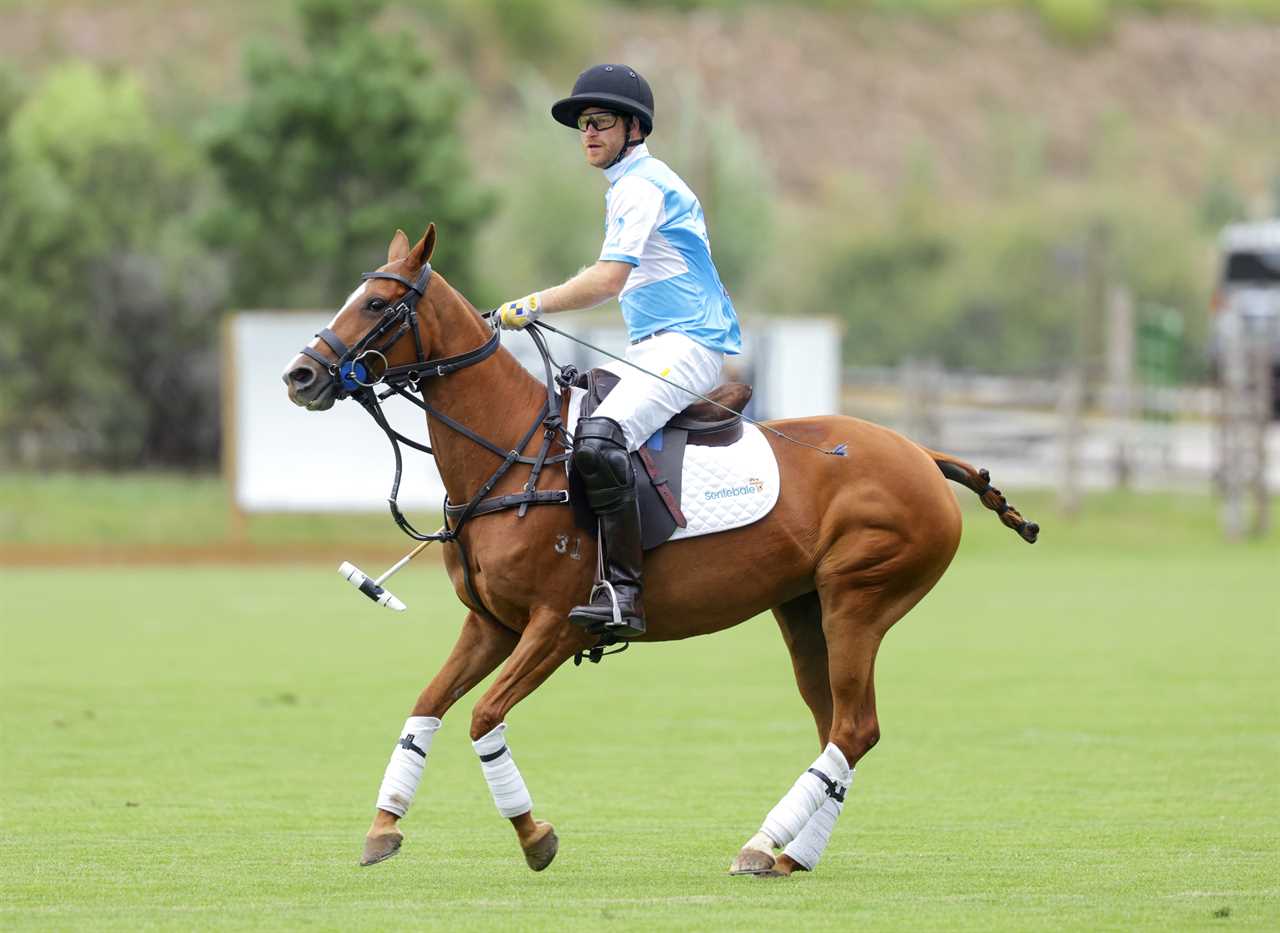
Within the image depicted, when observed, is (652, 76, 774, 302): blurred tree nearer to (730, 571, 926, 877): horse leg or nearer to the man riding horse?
the man riding horse

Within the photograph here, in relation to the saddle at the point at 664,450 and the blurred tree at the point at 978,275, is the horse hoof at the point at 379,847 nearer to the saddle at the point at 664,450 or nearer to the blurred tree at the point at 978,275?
the saddle at the point at 664,450

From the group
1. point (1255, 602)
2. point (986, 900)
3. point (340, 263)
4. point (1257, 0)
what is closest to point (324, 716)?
point (986, 900)

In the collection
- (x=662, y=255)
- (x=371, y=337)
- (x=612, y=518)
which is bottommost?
(x=612, y=518)

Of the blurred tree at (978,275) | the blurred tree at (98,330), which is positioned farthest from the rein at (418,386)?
the blurred tree at (978,275)

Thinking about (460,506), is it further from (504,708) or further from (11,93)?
(11,93)

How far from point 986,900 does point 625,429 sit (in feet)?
7.62

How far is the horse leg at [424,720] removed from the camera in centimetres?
839

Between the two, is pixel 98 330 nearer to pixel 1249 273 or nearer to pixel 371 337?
pixel 1249 273

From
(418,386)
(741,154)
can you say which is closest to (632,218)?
(418,386)

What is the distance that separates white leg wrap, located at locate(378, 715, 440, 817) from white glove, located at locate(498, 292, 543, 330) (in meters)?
1.61

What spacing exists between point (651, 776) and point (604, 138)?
13.2 ft

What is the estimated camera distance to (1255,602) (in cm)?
2127

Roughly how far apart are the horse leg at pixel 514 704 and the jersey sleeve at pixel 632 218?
147 centimetres

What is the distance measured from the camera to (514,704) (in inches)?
330
